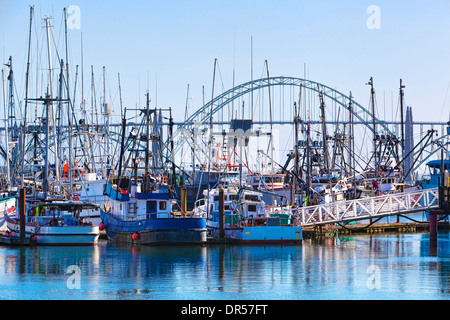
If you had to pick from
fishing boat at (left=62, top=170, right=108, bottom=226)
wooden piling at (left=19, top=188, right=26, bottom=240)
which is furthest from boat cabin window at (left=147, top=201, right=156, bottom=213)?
fishing boat at (left=62, top=170, right=108, bottom=226)

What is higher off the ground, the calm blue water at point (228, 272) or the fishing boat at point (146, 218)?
the fishing boat at point (146, 218)

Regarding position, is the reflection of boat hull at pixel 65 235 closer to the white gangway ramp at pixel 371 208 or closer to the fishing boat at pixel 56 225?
the fishing boat at pixel 56 225

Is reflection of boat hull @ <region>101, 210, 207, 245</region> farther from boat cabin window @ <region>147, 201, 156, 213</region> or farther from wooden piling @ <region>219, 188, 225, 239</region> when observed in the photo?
boat cabin window @ <region>147, 201, 156, 213</region>

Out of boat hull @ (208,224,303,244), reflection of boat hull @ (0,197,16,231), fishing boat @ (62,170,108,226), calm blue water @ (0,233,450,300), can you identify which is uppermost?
fishing boat @ (62,170,108,226)

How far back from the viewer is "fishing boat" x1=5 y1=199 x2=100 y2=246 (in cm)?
5822

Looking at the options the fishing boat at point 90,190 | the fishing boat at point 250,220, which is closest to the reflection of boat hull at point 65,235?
the fishing boat at point 250,220

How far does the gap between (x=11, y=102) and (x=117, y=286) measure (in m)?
56.1

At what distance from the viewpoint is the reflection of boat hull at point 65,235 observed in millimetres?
58125

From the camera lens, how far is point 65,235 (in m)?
58.2

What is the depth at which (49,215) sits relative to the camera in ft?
200

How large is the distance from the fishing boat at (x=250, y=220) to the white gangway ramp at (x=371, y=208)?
7.35 feet
